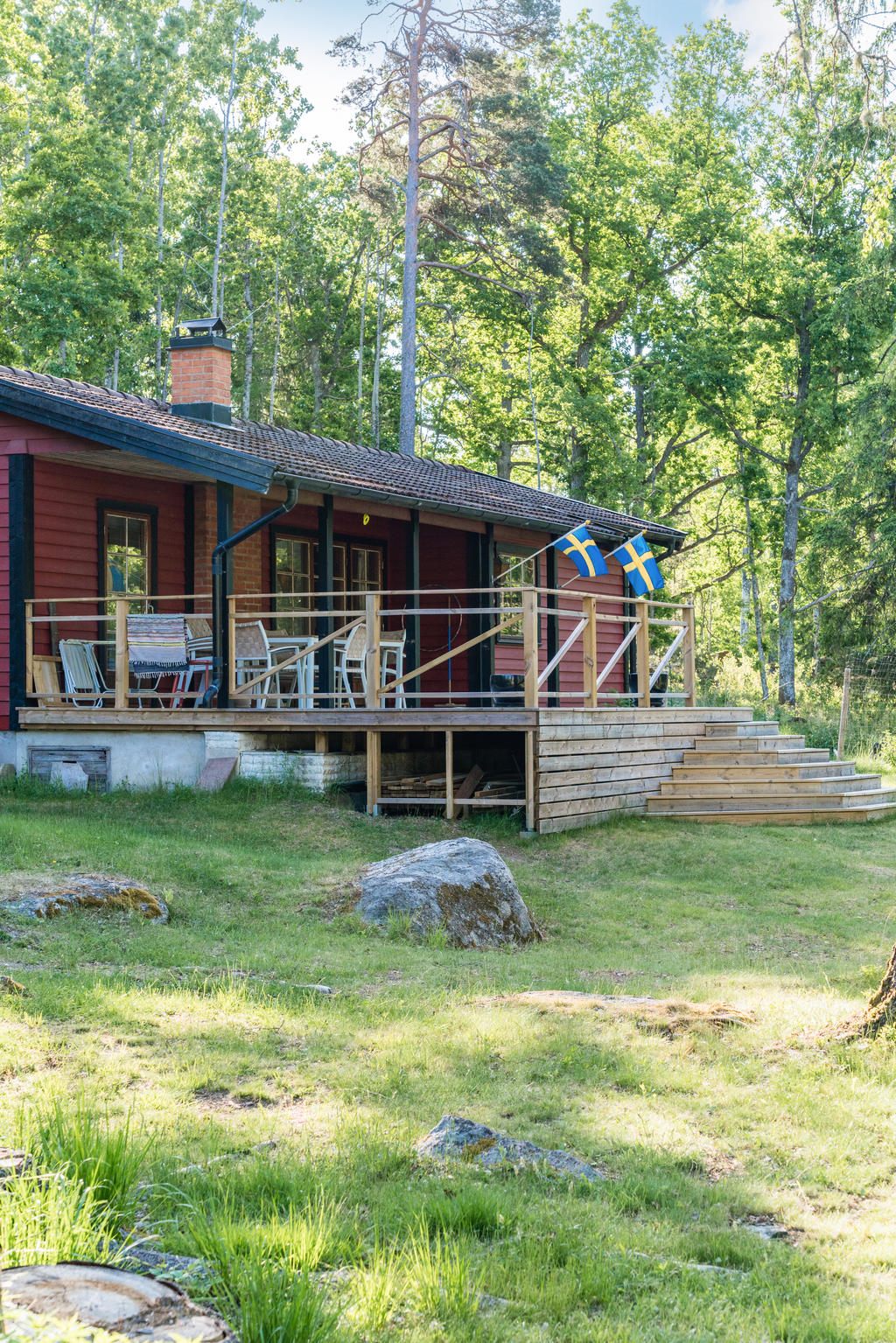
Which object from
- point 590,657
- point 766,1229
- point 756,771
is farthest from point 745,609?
point 766,1229

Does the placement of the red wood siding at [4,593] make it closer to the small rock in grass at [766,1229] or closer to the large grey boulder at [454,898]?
the large grey boulder at [454,898]

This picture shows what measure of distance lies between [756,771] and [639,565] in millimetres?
2891

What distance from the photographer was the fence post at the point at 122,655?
12.0 metres

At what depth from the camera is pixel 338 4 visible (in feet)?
87.0

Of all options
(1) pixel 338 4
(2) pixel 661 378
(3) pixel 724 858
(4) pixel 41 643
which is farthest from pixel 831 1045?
(1) pixel 338 4

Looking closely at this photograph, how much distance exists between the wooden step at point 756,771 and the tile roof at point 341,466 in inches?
166

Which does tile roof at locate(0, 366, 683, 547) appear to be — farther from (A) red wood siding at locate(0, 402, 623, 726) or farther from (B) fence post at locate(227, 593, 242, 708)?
(B) fence post at locate(227, 593, 242, 708)

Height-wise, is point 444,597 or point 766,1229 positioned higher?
point 444,597

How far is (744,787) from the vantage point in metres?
13.0

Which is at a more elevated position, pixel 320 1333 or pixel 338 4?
pixel 338 4

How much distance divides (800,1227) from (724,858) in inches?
296

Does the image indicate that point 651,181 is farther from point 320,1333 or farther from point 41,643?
point 320,1333

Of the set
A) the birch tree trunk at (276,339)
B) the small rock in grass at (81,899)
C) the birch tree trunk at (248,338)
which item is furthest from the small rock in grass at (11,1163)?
the birch tree trunk at (276,339)

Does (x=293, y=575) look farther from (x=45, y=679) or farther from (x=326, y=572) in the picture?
(x=45, y=679)
